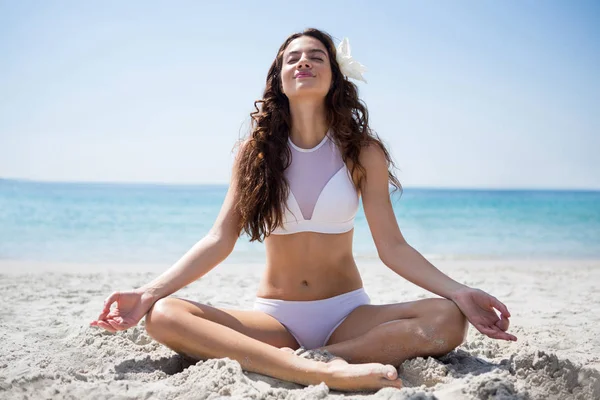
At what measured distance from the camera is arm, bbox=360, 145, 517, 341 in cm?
245

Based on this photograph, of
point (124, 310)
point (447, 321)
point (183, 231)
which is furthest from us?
point (183, 231)

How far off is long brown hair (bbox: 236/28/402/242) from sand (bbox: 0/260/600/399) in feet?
2.65

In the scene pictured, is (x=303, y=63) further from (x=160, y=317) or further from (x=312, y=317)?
(x=160, y=317)

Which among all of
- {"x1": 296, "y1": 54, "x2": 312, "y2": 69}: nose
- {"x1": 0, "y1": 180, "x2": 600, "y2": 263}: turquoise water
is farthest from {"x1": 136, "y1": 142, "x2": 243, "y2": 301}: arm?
{"x1": 0, "y1": 180, "x2": 600, "y2": 263}: turquoise water

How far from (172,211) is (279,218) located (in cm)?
1833

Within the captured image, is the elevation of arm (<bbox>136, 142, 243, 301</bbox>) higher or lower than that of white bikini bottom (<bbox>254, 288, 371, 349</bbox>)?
higher

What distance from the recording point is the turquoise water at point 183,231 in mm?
10453

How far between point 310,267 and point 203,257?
559mm

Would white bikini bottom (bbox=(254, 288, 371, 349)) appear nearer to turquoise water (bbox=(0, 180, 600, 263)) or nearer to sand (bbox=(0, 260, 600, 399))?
sand (bbox=(0, 260, 600, 399))

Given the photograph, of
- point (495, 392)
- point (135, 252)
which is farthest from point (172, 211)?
point (495, 392)

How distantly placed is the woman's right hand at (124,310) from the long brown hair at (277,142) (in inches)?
25.1

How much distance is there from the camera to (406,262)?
2748 mm

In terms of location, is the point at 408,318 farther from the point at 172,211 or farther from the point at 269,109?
the point at 172,211

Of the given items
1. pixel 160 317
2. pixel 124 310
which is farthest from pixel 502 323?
pixel 124 310
